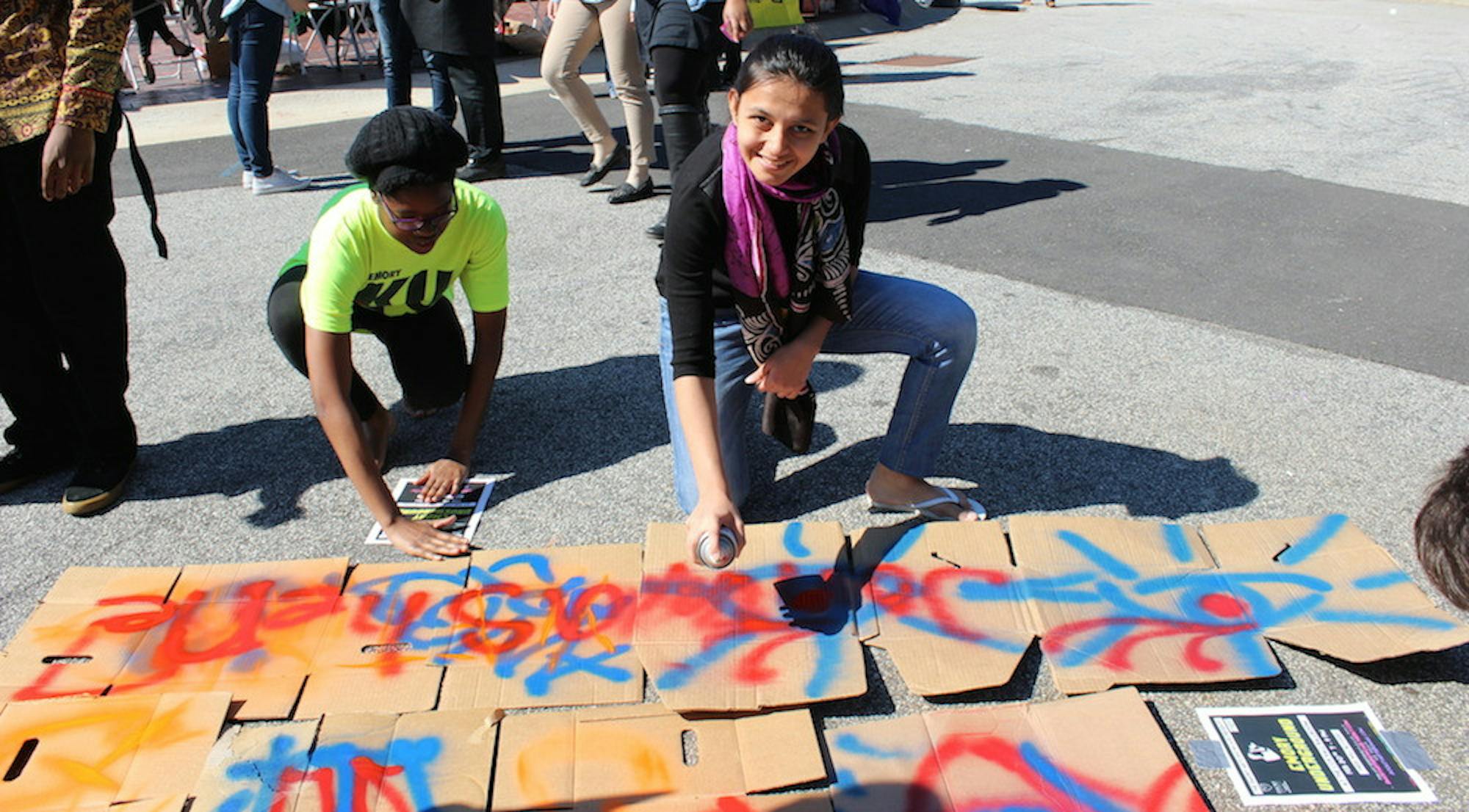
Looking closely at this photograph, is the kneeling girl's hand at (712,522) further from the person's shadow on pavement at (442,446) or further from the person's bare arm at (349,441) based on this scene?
the person's shadow on pavement at (442,446)

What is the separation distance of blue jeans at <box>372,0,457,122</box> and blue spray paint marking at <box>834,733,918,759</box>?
4621mm

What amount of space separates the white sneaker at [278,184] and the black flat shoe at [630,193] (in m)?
1.67

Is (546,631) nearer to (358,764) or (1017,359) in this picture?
(358,764)

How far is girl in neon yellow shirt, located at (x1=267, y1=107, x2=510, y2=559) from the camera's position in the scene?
239 centimetres

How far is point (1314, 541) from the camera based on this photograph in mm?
2424

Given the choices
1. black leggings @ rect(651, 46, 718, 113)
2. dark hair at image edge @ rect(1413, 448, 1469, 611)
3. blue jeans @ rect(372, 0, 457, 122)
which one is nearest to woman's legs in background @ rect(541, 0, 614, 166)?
blue jeans @ rect(372, 0, 457, 122)

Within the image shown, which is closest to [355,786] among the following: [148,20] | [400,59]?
[400,59]

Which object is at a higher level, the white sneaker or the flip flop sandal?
the white sneaker

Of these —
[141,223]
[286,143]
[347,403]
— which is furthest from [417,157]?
[286,143]

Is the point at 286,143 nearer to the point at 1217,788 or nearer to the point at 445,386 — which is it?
the point at 445,386

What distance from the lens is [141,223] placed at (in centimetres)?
521

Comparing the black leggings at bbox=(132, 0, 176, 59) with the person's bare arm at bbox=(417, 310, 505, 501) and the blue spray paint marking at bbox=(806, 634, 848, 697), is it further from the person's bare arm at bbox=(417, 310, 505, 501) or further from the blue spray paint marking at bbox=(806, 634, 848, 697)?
the blue spray paint marking at bbox=(806, 634, 848, 697)

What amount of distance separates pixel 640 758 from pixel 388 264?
137 centimetres

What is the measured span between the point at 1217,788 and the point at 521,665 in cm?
127
